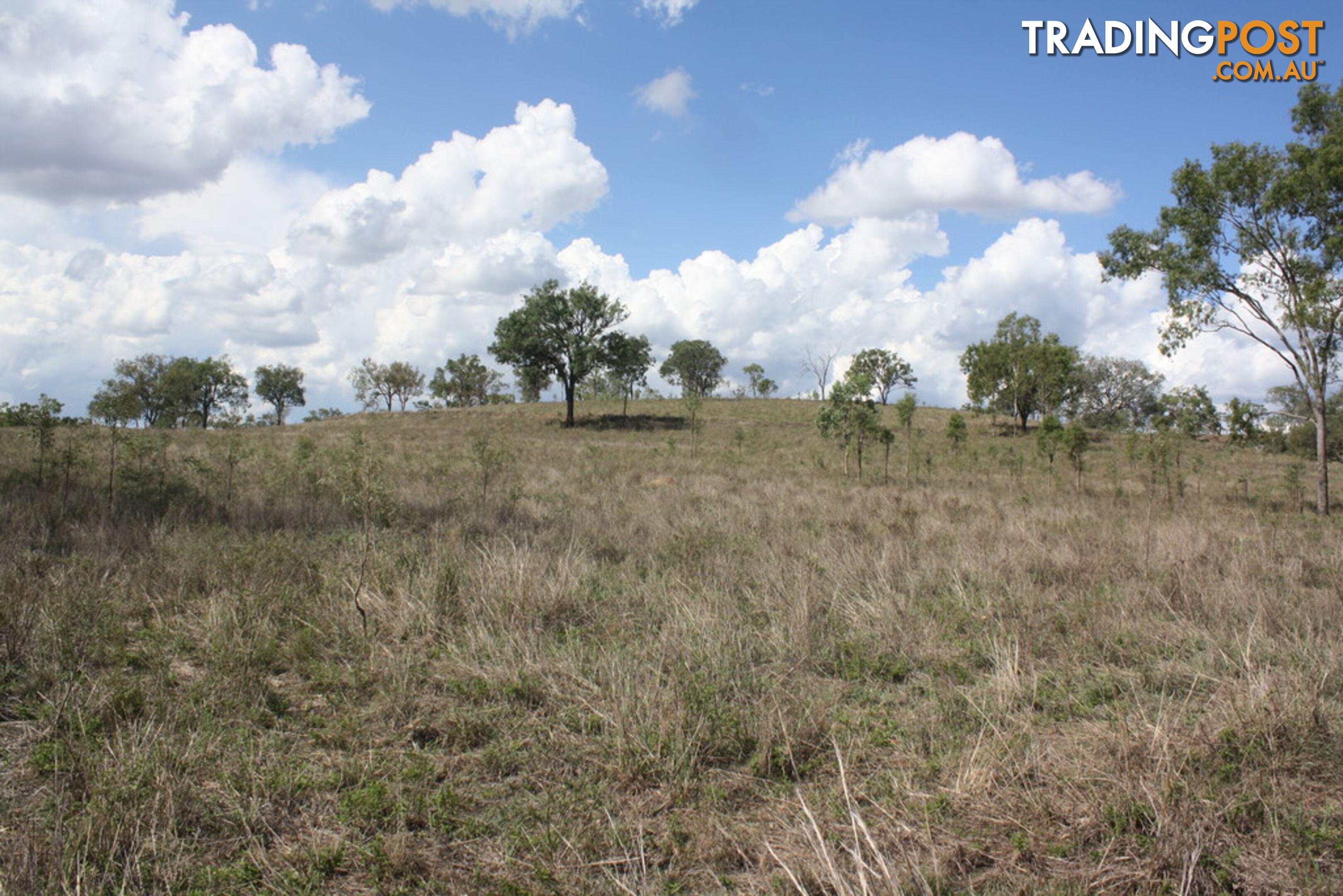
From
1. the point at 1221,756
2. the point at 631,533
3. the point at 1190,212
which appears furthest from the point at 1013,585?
the point at 1190,212

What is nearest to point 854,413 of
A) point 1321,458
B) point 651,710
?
point 1321,458

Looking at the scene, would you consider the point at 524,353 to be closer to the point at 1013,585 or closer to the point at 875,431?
the point at 875,431

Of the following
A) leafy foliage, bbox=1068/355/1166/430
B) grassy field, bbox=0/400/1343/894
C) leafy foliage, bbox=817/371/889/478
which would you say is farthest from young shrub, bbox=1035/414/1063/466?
leafy foliage, bbox=1068/355/1166/430

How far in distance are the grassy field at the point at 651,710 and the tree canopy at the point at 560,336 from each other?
39733mm

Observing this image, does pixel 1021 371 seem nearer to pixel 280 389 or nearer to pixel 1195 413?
pixel 1195 413

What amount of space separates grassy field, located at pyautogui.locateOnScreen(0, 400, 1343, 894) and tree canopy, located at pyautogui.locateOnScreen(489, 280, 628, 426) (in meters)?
39.7

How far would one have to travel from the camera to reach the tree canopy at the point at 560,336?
48.8 metres

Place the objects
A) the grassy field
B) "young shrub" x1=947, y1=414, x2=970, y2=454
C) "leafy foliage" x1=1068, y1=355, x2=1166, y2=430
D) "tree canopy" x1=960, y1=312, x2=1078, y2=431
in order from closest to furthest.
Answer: the grassy field, "young shrub" x1=947, y1=414, x2=970, y2=454, "tree canopy" x1=960, y1=312, x2=1078, y2=431, "leafy foliage" x1=1068, y1=355, x2=1166, y2=430

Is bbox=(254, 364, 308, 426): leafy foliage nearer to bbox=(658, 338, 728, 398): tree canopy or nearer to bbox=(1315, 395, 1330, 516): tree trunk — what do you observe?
bbox=(658, 338, 728, 398): tree canopy

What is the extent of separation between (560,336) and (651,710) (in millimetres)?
47180

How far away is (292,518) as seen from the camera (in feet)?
34.6

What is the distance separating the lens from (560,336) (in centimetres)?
4962

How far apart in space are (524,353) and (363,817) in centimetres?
4760

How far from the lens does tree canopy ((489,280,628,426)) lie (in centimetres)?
4884
